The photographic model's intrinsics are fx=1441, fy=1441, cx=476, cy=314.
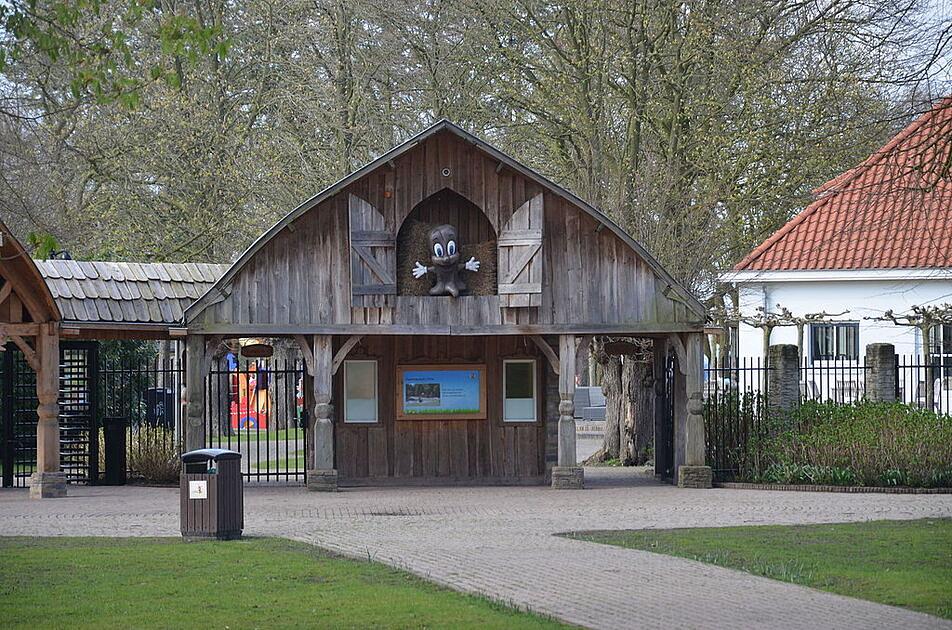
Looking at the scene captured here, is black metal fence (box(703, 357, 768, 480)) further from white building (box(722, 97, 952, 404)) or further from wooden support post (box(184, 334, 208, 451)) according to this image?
wooden support post (box(184, 334, 208, 451))

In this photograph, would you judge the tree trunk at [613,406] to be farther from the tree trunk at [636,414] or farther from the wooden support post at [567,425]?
the wooden support post at [567,425]

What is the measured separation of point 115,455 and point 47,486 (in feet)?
10.4

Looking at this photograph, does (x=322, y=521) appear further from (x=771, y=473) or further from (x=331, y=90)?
(x=331, y=90)

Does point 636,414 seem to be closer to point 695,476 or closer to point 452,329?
point 695,476

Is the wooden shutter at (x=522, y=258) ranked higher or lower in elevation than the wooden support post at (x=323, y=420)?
higher

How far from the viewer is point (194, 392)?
77.5ft

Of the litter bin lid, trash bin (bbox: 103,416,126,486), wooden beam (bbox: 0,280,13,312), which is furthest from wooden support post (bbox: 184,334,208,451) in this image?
the litter bin lid

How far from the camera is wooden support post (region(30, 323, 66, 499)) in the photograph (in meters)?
22.7

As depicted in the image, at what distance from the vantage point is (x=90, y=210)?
37.1 m

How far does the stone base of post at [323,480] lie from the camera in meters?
23.8

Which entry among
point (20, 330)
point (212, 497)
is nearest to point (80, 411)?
point (20, 330)

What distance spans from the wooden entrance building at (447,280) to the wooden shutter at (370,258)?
0.02 meters

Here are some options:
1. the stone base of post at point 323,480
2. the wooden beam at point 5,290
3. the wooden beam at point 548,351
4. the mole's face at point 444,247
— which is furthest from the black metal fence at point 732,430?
the wooden beam at point 5,290

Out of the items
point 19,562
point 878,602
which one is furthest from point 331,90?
point 878,602
